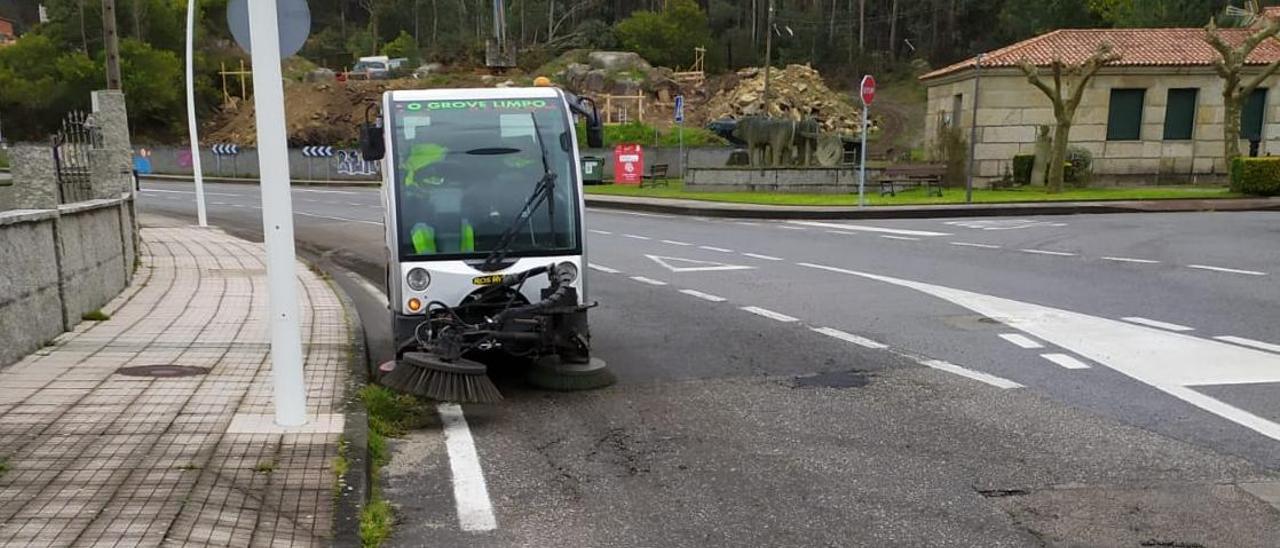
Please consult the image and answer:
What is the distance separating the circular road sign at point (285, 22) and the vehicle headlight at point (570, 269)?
8.09ft

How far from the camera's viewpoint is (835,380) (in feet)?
24.4

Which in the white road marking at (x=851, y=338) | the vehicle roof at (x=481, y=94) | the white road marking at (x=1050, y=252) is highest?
the vehicle roof at (x=481, y=94)

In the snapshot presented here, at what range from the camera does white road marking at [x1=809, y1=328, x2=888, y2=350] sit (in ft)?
28.3

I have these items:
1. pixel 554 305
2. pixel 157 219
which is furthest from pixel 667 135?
pixel 554 305

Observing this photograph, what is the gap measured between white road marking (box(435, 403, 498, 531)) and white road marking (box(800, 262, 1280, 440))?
4.87 metres

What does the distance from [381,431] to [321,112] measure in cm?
6459

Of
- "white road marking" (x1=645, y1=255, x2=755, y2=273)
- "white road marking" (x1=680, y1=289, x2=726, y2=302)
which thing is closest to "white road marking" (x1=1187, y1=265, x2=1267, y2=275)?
"white road marking" (x1=645, y1=255, x2=755, y2=273)

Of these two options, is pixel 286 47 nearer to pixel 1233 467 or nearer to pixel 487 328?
pixel 487 328

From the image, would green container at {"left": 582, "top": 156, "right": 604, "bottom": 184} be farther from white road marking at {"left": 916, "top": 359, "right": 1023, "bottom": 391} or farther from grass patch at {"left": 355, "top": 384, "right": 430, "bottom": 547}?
grass patch at {"left": 355, "top": 384, "right": 430, "bottom": 547}

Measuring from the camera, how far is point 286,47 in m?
6.03

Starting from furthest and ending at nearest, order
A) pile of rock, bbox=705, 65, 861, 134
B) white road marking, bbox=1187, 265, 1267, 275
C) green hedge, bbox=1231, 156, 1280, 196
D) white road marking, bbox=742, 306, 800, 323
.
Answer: pile of rock, bbox=705, 65, 861, 134
green hedge, bbox=1231, 156, 1280, 196
white road marking, bbox=1187, 265, 1267, 275
white road marking, bbox=742, 306, 800, 323

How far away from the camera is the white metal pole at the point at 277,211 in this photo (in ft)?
17.8

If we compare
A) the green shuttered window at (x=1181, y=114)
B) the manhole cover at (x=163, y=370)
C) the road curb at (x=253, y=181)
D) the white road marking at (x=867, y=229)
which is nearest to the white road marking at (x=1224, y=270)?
the white road marking at (x=867, y=229)

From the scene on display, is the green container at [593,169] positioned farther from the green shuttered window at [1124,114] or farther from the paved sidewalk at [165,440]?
the paved sidewalk at [165,440]
